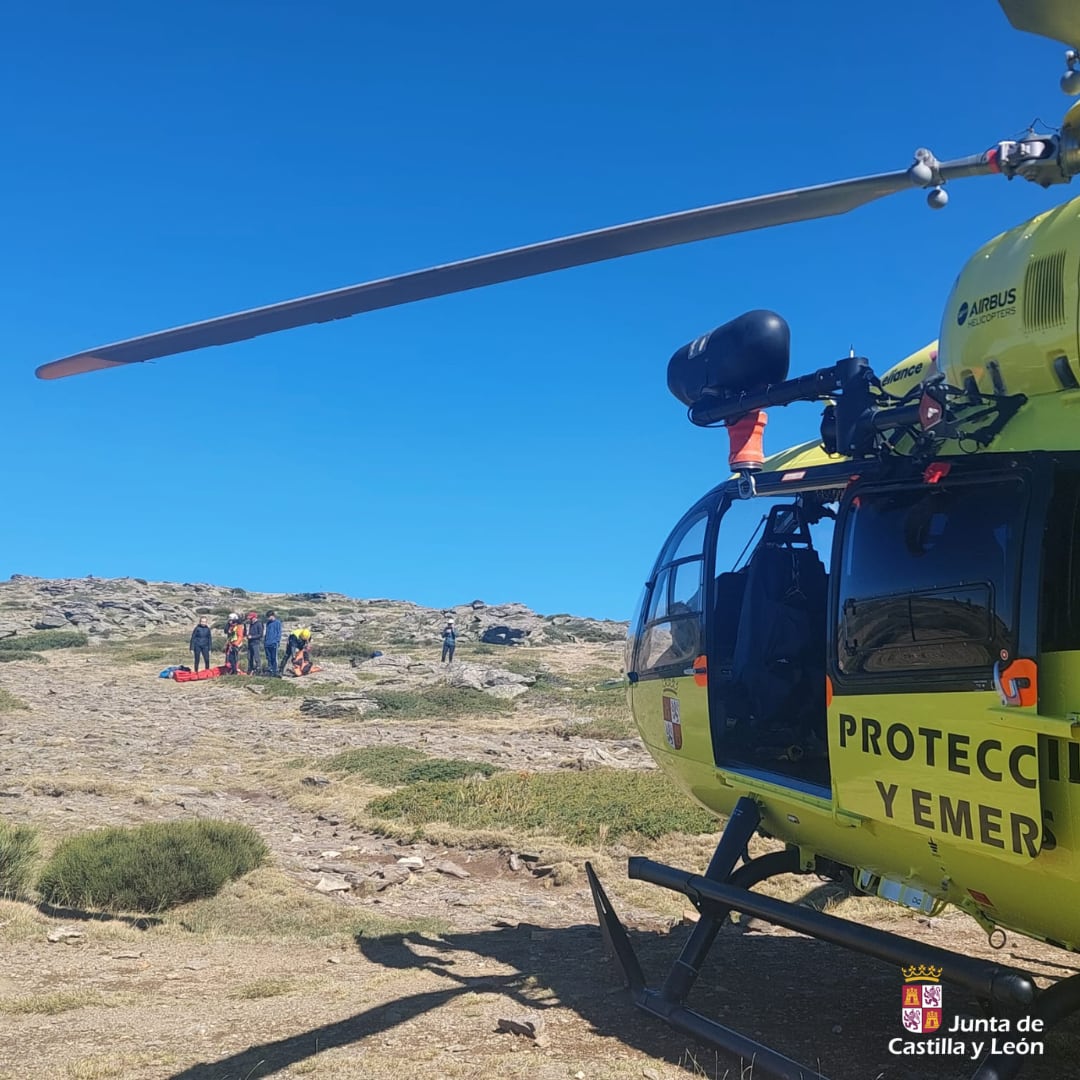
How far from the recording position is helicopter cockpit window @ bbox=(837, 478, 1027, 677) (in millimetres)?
3846

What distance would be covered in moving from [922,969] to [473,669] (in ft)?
80.3

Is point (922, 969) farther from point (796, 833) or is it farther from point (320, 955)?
point (320, 955)

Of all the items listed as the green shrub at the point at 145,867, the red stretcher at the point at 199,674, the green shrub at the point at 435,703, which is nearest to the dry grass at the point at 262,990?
the green shrub at the point at 145,867

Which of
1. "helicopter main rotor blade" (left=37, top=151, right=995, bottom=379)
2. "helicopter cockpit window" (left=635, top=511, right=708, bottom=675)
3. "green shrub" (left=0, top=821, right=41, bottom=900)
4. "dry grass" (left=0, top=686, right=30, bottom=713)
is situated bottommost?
"green shrub" (left=0, top=821, right=41, bottom=900)

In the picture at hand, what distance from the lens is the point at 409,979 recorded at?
5.98 metres

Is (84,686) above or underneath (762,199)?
underneath

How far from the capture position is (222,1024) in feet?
17.2

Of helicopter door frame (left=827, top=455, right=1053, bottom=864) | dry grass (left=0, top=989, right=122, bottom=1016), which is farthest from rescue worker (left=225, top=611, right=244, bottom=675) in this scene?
helicopter door frame (left=827, top=455, right=1053, bottom=864)

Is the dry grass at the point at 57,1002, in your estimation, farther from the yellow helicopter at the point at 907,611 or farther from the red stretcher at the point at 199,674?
the red stretcher at the point at 199,674

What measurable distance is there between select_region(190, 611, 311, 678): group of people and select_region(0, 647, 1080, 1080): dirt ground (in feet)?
51.7

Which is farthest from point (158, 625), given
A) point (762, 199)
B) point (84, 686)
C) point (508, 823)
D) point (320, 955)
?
point (762, 199)

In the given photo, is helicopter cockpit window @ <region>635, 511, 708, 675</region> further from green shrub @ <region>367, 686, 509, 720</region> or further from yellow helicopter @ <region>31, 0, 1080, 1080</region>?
green shrub @ <region>367, 686, 509, 720</region>

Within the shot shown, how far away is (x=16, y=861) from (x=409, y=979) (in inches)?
162

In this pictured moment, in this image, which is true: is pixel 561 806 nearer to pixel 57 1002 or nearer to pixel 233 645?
pixel 57 1002
